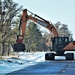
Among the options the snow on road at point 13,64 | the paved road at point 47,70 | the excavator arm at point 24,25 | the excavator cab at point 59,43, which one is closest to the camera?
the paved road at point 47,70

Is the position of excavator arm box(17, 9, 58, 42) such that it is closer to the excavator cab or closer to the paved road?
the excavator cab

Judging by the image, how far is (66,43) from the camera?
47.1 metres

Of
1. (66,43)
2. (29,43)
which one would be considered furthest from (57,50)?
(29,43)

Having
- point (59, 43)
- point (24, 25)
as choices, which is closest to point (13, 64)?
point (24, 25)

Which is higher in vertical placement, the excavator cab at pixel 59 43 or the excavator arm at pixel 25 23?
the excavator arm at pixel 25 23

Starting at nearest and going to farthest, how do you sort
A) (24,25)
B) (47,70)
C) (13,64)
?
(47,70) < (13,64) < (24,25)

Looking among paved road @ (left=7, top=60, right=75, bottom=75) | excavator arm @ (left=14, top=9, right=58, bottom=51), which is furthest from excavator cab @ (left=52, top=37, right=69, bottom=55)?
paved road @ (left=7, top=60, right=75, bottom=75)

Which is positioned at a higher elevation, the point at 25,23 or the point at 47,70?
the point at 25,23

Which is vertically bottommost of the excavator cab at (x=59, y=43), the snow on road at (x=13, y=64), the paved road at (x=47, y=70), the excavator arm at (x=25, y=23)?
the paved road at (x=47, y=70)

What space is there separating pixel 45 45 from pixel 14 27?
98.8m

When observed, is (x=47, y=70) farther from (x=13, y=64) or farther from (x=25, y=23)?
(x=25, y=23)

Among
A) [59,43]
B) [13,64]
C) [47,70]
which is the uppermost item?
[59,43]

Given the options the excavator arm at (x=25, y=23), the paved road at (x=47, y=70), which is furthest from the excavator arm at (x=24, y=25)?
the paved road at (x=47, y=70)

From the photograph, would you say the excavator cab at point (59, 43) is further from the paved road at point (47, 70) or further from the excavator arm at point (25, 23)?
the paved road at point (47, 70)
